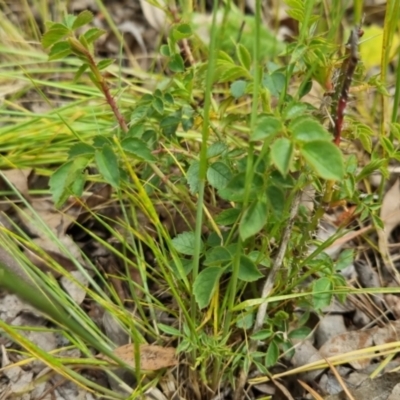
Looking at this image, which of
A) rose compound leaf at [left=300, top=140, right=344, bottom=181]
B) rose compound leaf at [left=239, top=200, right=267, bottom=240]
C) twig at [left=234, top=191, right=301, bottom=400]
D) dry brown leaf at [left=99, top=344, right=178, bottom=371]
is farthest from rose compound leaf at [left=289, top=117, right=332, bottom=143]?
dry brown leaf at [left=99, top=344, right=178, bottom=371]

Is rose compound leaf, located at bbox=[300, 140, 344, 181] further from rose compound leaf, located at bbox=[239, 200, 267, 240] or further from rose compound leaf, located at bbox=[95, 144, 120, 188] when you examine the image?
rose compound leaf, located at bbox=[95, 144, 120, 188]

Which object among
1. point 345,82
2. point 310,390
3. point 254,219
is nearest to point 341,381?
point 310,390

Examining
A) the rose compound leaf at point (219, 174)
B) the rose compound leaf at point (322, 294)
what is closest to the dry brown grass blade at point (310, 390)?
the rose compound leaf at point (322, 294)

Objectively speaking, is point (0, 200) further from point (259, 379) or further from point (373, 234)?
point (373, 234)

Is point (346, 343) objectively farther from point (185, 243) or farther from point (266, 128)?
point (266, 128)

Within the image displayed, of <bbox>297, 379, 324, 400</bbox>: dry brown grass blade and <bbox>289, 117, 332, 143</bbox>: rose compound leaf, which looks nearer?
<bbox>289, 117, 332, 143</bbox>: rose compound leaf
